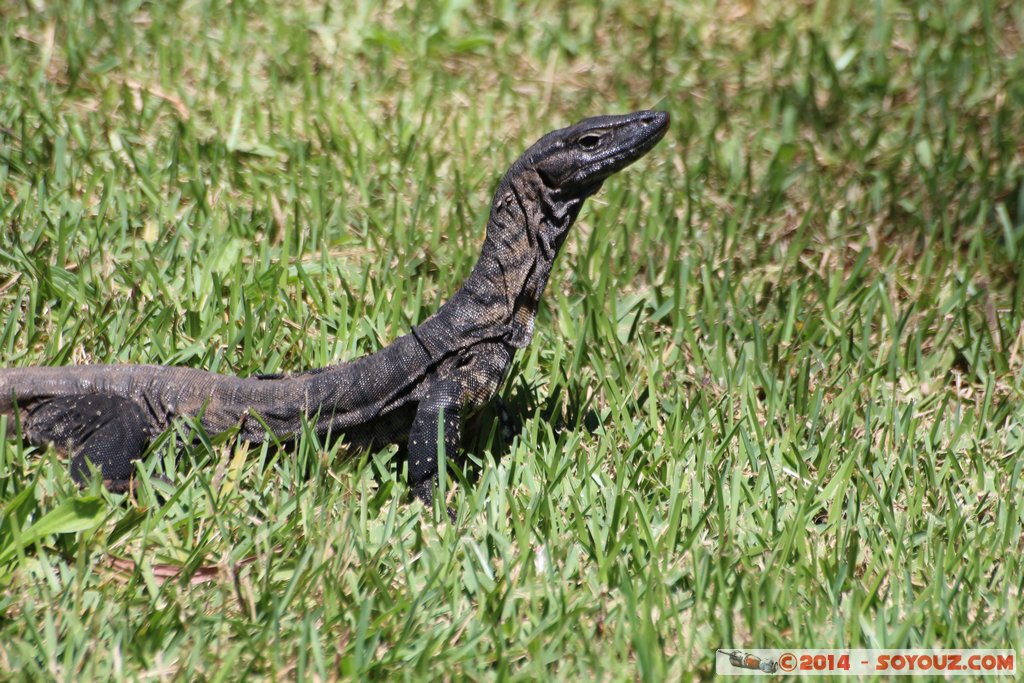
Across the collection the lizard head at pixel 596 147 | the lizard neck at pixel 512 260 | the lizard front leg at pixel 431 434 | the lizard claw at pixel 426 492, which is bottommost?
the lizard claw at pixel 426 492

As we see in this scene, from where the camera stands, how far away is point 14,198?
591 centimetres

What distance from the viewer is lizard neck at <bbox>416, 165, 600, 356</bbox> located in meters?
4.66

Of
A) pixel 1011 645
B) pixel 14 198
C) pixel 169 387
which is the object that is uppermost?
pixel 14 198

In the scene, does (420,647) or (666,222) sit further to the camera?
(666,222)

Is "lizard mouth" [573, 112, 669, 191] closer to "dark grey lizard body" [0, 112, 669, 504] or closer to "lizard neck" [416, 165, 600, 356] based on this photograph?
"dark grey lizard body" [0, 112, 669, 504]

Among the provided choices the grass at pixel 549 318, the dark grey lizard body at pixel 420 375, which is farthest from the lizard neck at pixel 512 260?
the grass at pixel 549 318

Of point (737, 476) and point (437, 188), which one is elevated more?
point (437, 188)

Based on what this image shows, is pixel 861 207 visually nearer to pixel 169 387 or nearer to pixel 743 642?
pixel 743 642

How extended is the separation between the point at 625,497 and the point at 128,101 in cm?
412

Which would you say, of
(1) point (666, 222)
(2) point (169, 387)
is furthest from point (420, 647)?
(1) point (666, 222)

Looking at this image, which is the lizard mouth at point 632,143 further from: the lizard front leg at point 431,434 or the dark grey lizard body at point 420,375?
the lizard front leg at point 431,434

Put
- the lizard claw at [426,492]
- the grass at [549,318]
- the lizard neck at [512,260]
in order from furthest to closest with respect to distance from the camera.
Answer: the lizard neck at [512,260]
the lizard claw at [426,492]
the grass at [549,318]

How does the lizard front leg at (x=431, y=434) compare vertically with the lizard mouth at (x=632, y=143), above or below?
below

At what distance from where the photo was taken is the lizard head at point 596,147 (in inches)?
178
